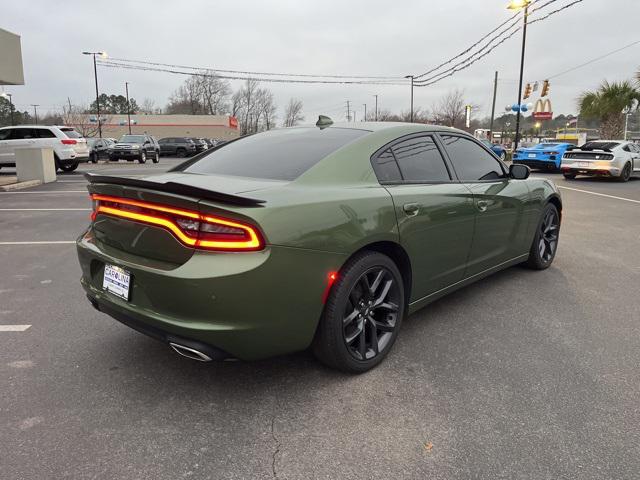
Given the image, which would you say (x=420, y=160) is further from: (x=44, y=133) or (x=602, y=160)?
(x=44, y=133)

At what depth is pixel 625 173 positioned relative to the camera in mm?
16625

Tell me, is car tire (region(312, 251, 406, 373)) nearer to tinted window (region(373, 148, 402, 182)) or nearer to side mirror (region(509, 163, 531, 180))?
tinted window (region(373, 148, 402, 182))

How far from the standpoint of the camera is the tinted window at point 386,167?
3073mm

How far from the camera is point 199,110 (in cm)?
9588

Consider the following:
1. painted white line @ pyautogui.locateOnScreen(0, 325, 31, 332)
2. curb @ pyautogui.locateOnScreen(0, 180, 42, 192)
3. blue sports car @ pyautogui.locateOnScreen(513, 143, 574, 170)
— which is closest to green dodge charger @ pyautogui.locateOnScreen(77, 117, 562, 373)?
painted white line @ pyautogui.locateOnScreen(0, 325, 31, 332)

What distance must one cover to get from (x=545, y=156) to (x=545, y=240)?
56.0 ft

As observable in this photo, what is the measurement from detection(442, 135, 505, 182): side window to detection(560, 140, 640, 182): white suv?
14.1m

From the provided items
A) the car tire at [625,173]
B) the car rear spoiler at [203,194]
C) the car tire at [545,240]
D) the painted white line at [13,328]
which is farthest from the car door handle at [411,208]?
the car tire at [625,173]

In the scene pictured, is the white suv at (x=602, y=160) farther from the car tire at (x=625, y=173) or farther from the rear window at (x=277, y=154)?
the rear window at (x=277, y=154)

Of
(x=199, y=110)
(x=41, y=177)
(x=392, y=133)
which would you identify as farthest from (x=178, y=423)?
(x=199, y=110)

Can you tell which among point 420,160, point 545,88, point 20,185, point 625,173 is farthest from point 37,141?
point 545,88

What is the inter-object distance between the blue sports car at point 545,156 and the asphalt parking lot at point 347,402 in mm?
17720

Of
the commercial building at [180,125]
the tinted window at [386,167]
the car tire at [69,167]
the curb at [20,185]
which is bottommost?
the curb at [20,185]

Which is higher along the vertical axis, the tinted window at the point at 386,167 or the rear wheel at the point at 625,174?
the tinted window at the point at 386,167
